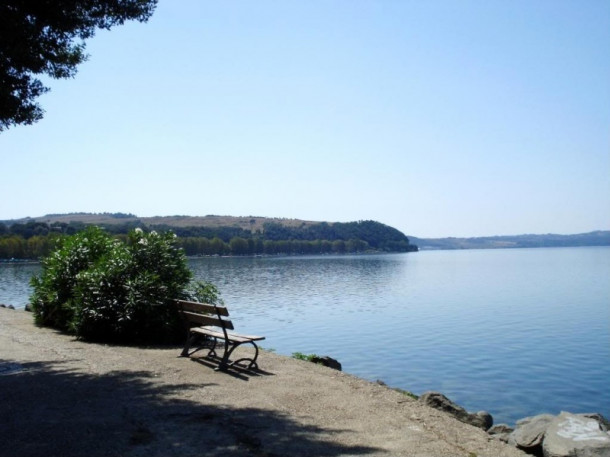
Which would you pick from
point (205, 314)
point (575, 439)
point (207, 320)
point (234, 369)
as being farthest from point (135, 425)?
point (575, 439)

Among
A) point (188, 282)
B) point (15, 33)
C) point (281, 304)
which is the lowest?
point (281, 304)

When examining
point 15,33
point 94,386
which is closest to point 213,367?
point 94,386

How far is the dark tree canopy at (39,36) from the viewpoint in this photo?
9367mm

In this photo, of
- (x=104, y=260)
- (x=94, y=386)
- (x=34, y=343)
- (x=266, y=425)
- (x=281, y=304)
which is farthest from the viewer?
(x=281, y=304)

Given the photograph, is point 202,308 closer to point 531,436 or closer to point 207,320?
point 207,320

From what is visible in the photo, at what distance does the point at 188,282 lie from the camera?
48.0 feet

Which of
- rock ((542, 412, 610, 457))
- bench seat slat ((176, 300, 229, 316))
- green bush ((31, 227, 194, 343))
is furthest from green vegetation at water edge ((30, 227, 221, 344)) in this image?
rock ((542, 412, 610, 457))

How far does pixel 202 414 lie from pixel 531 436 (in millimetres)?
5169

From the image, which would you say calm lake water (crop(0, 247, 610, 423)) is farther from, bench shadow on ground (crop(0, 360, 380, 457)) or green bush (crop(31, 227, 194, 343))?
bench shadow on ground (crop(0, 360, 380, 457))

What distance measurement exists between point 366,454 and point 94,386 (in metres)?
4.86

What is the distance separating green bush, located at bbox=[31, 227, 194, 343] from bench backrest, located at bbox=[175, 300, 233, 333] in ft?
2.77

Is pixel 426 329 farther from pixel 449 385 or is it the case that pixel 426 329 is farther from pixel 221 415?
pixel 221 415

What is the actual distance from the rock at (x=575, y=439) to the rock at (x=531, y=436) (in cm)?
28

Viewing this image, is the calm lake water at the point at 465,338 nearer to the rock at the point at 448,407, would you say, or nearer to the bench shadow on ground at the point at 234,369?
the rock at the point at 448,407
